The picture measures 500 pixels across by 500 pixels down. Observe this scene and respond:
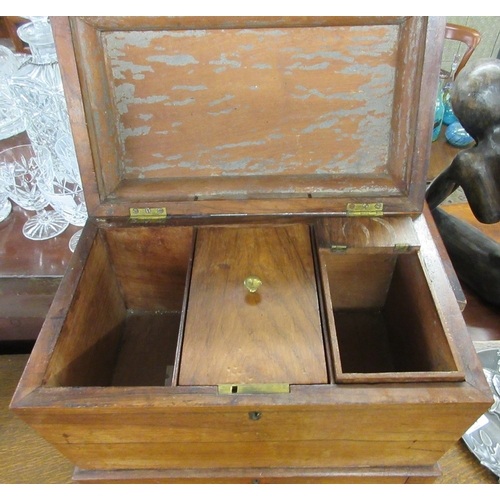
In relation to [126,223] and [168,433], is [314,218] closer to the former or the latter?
[126,223]

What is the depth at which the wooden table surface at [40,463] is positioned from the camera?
1.13 metres

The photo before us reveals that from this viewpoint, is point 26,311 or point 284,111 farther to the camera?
point 26,311

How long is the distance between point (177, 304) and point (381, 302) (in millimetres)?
581

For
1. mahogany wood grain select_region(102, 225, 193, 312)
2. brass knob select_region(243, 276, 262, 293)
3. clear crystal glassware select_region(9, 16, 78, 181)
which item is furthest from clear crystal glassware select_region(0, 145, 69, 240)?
brass knob select_region(243, 276, 262, 293)

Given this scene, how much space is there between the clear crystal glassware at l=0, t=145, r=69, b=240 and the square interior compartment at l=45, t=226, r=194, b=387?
395 millimetres

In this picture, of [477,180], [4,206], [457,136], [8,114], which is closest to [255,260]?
[477,180]

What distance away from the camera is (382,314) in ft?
4.19

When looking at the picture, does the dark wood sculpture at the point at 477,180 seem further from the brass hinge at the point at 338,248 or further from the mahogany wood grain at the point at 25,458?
the mahogany wood grain at the point at 25,458

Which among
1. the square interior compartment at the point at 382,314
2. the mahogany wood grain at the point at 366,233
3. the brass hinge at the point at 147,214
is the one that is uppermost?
the brass hinge at the point at 147,214

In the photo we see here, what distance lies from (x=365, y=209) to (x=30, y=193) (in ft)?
3.58

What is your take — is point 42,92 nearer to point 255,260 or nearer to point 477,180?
point 255,260

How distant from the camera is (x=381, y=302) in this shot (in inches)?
50.0

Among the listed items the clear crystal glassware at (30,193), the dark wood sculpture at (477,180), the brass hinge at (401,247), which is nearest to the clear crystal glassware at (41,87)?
the clear crystal glassware at (30,193)

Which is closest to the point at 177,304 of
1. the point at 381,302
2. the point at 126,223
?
the point at 126,223
